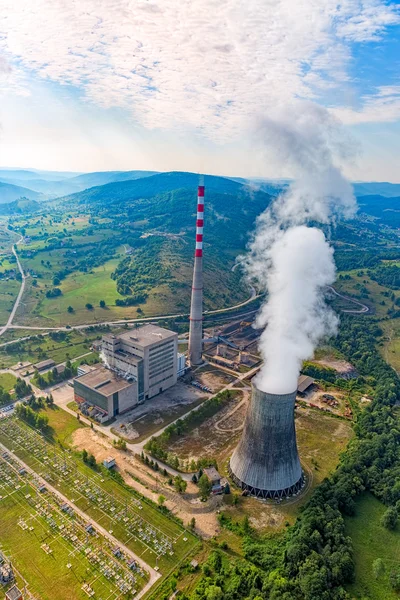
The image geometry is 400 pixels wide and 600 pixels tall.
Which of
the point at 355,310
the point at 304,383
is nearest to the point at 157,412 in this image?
the point at 304,383

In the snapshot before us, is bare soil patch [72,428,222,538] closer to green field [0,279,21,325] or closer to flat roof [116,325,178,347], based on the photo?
flat roof [116,325,178,347]

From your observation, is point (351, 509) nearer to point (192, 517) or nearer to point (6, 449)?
point (192, 517)

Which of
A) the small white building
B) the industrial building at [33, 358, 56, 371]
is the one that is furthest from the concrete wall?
the industrial building at [33, 358, 56, 371]

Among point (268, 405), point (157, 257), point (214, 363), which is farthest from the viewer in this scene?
point (157, 257)

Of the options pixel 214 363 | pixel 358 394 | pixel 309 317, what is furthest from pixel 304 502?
pixel 214 363

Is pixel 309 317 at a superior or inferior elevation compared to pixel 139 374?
superior

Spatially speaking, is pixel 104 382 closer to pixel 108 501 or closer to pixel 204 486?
pixel 108 501
